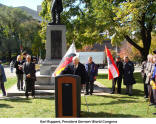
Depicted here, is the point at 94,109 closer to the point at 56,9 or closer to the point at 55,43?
the point at 55,43

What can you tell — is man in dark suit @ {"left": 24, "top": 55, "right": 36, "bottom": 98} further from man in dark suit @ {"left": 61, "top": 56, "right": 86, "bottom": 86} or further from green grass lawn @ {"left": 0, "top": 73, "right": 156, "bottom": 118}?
man in dark suit @ {"left": 61, "top": 56, "right": 86, "bottom": 86}

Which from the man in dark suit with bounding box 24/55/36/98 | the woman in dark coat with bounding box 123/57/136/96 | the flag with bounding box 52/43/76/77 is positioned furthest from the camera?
the woman in dark coat with bounding box 123/57/136/96

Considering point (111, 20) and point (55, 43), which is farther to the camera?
point (111, 20)

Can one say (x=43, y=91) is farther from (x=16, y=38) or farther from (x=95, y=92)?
(x=16, y=38)

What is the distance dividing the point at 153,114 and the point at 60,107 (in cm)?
296

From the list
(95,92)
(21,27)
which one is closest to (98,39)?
(95,92)

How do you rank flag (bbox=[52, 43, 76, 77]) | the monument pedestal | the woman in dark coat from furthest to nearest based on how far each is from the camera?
the monument pedestal
the woman in dark coat
flag (bbox=[52, 43, 76, 77])

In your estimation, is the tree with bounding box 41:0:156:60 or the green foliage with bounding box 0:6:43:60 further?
the green foliage with bounding box 0:6:43:60

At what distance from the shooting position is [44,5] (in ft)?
85.6

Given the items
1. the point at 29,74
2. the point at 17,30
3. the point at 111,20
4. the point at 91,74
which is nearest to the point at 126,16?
the point at 111,20

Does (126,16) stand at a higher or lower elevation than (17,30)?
lower

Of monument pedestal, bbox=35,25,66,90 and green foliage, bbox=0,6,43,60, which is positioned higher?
green foliage, bbox=0,6,43,60

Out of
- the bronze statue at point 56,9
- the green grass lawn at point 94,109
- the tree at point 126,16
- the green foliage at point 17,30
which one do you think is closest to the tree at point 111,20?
the tree at point 126,16

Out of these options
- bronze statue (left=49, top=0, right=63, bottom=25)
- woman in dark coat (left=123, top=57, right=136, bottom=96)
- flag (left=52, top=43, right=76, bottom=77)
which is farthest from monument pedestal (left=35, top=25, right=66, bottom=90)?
flag (left=52, top=43, right=76, bottom=77)
